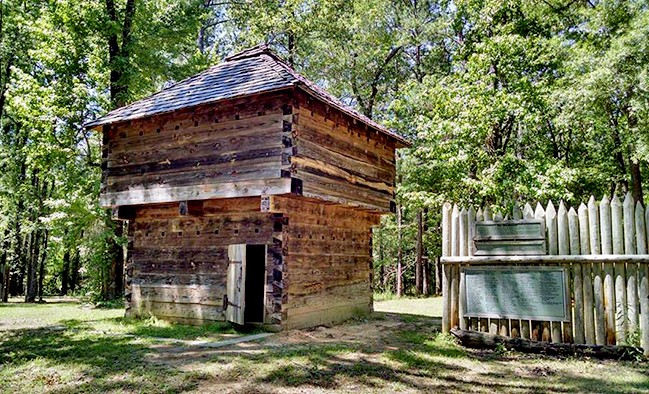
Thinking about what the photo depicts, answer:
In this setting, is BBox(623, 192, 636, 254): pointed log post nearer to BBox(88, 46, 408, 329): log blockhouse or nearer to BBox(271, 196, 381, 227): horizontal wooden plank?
BBox(88, 46, 408, 329): log blockhouse

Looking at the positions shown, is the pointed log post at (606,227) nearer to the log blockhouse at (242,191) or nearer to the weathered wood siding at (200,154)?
the log blockhouse at (242,191)

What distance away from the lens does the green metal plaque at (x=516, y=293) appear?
26.1ft

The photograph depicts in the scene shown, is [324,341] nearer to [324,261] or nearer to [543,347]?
[324,261]

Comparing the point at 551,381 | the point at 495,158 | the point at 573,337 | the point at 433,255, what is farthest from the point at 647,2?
the point at 433,255

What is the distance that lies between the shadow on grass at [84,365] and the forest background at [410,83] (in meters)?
8.96

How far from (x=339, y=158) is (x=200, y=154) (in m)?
3.33

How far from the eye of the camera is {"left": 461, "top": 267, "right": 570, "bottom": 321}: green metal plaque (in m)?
7.96

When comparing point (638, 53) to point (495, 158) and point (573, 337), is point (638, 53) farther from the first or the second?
point (573, 337)

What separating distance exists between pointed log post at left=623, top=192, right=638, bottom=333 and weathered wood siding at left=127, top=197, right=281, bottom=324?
6593mm

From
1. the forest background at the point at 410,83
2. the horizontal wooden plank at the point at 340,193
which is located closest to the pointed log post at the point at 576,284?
the horizontal wooden plank at the point at 340,193

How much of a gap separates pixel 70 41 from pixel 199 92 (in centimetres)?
1021

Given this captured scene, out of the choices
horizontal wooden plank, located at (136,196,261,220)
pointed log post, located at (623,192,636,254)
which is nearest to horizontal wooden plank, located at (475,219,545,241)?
pointed log post, located at (623,192,636,254)

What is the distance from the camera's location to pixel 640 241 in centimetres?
747

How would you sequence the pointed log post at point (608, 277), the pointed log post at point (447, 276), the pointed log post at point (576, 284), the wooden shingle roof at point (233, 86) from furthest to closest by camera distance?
the wooden shingle roof at point (233, 86) → the pointed log post at point (447, 276) → the pointed log post at point (576, 284) → the pointed log post at point (608, 277)
